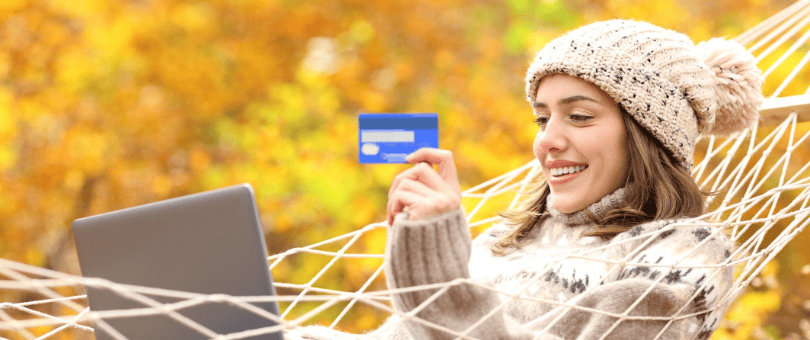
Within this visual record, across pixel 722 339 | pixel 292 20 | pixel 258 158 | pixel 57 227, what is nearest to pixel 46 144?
pixel 57 227

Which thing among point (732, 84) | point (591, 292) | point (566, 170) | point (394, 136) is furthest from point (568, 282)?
point (732, 84)

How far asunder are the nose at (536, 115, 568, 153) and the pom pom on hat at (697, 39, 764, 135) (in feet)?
1.18

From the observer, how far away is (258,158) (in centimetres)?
299

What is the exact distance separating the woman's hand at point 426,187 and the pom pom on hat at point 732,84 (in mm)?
714

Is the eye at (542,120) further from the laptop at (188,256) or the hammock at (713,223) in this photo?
the laptop at (188,256)

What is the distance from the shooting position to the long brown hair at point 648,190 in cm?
104

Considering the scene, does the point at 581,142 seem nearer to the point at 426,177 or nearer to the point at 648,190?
the point at 648,190

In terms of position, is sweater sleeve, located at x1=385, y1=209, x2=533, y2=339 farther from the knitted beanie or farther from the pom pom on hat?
the pom pom on hat

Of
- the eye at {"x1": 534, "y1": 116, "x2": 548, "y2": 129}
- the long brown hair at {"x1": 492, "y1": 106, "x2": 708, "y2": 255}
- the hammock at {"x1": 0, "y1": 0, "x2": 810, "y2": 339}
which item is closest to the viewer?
the hammock at {"x1": 0, "y1": 0, "x2": 810, "y2": 339}

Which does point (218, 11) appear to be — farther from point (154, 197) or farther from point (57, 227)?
point (57, 227)

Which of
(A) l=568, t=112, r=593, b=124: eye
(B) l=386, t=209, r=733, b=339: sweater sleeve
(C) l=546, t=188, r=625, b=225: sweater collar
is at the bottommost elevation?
(B) l=386, t=209, r=733, b=339: sweater sleeve

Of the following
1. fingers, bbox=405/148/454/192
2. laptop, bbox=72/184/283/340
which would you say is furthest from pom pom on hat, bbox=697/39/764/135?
laptop, bbox=72/184/283/340

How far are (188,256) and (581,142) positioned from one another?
25.2 inches

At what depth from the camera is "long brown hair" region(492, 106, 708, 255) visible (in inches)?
40.8
